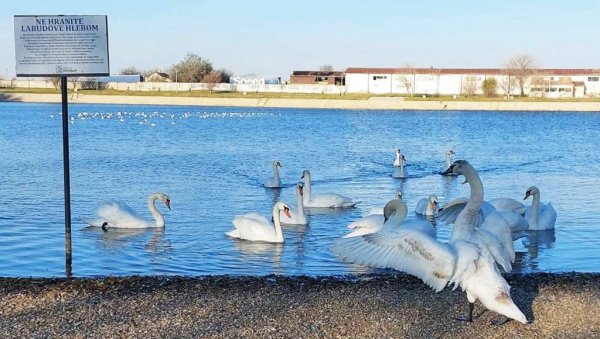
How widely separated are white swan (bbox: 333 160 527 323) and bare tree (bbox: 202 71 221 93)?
375 feet

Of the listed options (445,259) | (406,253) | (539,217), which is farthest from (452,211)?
(539,217)

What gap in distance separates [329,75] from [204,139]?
85942 millimetres

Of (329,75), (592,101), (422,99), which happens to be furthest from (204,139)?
(329,75)

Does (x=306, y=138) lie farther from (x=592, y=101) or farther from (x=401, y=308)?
(x=592, y=101)

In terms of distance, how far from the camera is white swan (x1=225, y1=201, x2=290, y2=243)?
1341 centimetres

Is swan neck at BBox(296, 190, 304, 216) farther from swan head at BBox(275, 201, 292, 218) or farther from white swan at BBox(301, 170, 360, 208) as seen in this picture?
white swan at BBox(301, 170, 360, 208)

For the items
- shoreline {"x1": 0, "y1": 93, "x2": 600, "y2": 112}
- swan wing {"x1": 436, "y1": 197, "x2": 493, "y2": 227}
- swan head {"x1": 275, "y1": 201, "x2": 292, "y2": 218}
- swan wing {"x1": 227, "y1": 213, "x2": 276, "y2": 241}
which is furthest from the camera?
shoreline {"x1": 0, "y1": 93, "x2": 600, "y2": 112}

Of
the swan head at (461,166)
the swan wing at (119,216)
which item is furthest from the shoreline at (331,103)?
the swan head at (461,166)

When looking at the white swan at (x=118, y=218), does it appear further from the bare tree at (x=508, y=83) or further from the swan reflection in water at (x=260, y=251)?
the bare tree at (x=508, y=83)

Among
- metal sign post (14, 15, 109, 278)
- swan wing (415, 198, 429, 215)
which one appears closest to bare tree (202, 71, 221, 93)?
swan wing (415, 198, 429, 215)

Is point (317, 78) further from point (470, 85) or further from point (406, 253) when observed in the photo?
point (406, 253)

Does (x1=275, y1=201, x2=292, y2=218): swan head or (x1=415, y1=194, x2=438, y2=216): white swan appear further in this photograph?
(x1=415, y1=194, x2=438, y2=216): white swan

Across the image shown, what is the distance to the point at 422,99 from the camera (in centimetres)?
10206

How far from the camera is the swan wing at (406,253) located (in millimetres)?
6613
